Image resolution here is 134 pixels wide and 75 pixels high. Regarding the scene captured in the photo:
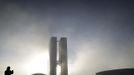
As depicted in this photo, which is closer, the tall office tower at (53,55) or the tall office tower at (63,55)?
the tall office tower at (53,55)

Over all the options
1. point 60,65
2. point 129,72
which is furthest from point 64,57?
point 129,72

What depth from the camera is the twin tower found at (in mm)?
38375

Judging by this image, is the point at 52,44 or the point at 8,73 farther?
the point at 52,44

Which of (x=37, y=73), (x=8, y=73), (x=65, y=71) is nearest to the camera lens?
(x=8, y=73)

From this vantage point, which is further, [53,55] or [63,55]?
[63,55]

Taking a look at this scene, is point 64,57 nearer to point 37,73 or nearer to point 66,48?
point 66,48

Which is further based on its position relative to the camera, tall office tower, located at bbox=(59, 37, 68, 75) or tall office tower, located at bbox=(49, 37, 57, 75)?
tall office tower, located at bbox=(59, 37, 68, 75)

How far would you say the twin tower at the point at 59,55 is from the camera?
1511 inches

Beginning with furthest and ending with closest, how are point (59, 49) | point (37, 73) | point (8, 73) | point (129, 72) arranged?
point (37, 73)
point (59, 49)
point (129, 72)
point (8, 73)

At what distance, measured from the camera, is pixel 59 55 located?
133ft

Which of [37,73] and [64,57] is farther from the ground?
[64,57]

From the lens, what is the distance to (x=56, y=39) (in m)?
40.6

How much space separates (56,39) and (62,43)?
70.8 inches

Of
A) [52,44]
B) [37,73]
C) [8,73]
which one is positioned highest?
[52,44]
